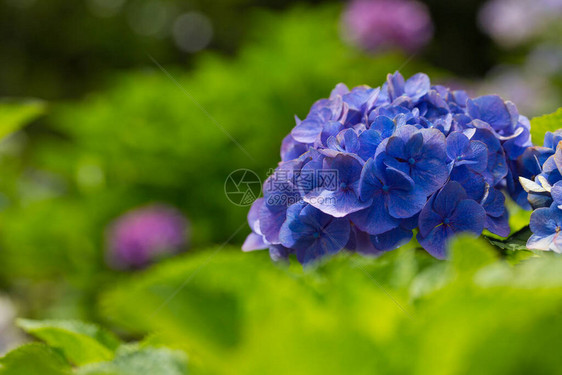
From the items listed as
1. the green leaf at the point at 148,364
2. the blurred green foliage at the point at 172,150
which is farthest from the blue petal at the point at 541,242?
the blurred green foliage at the point at 172,150

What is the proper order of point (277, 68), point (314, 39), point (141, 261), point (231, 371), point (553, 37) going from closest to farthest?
point (231, 371)
point (141, 261)
point (277, 68)
point (314, 39)
point (553, 37)

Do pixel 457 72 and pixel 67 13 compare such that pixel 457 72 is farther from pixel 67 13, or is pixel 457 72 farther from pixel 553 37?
pixel 67 13

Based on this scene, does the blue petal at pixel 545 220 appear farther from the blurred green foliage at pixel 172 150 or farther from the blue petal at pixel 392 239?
the blurred green foliage at pixel 172 150

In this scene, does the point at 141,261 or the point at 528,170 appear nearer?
the point at 528,170

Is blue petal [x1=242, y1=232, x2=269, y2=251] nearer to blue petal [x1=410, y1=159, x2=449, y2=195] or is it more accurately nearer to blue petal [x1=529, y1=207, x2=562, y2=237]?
blue petal [x1=410, y1=159, x2=449, y2=195]

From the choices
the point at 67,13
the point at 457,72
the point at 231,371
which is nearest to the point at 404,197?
the point at 231,371

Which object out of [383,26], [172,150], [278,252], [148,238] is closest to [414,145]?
[278,252]
